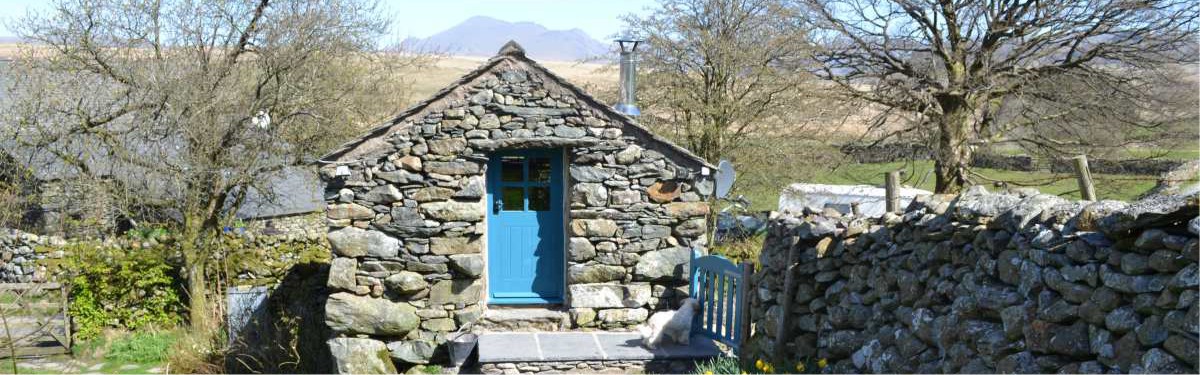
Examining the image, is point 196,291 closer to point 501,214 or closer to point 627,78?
point 501,214

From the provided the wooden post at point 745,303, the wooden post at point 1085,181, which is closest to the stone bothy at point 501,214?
the wooden post at point 745,303

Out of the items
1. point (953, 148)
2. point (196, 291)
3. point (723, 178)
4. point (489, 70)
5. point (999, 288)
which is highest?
point (489, 70)

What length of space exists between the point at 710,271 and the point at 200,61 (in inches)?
326

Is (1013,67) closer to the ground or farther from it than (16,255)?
farther from it

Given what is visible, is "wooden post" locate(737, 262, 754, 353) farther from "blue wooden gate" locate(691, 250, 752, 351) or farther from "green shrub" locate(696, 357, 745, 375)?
"green shrub" locate(696, 357, 745, 375)

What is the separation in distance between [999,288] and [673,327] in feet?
16.3

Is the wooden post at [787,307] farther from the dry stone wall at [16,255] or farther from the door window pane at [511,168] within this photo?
the dry stone wall at [16,255]

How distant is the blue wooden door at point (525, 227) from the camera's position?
1077cm

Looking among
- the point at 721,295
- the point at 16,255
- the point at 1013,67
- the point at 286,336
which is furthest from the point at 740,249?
the point at 16,255

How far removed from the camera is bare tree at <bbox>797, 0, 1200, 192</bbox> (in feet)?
50.2

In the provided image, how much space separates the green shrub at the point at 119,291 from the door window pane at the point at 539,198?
629 centimetres

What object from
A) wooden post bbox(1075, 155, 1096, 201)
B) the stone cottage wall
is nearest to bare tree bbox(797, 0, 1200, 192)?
the stone cottage wall

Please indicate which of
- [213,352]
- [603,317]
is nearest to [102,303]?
[213,352]

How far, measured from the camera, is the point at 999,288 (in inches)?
209
